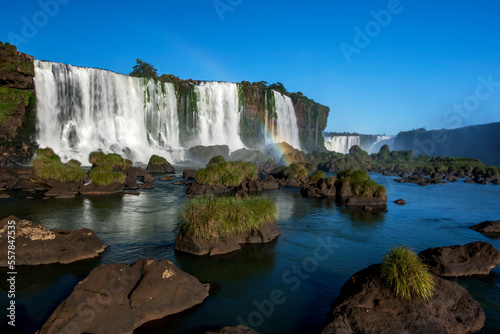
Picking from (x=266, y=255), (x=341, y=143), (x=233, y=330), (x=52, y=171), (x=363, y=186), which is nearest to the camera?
(x=233, y=330)

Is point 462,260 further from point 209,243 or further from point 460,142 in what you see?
point 460,142

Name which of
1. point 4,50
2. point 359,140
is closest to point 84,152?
point 4,50

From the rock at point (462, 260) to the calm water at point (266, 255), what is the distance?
35 centimetres

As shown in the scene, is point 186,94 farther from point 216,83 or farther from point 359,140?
point 359,140

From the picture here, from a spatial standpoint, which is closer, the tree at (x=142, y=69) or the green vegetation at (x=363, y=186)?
the green vegetation at (x=363, y=186)

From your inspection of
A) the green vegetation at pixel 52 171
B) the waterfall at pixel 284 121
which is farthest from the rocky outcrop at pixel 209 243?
the waterfall at pixel 284 121

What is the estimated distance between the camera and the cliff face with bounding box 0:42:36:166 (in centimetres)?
4131

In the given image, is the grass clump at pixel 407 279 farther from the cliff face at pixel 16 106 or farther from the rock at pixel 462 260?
the cliff face at pixel 16 106

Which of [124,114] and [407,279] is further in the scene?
[124,114]

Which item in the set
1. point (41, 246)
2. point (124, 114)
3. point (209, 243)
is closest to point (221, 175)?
point (209, 243)

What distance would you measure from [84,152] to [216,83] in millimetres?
36740

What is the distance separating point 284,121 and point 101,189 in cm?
7767

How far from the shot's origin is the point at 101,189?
2594 centimetres

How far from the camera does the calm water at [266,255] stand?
835 cm
